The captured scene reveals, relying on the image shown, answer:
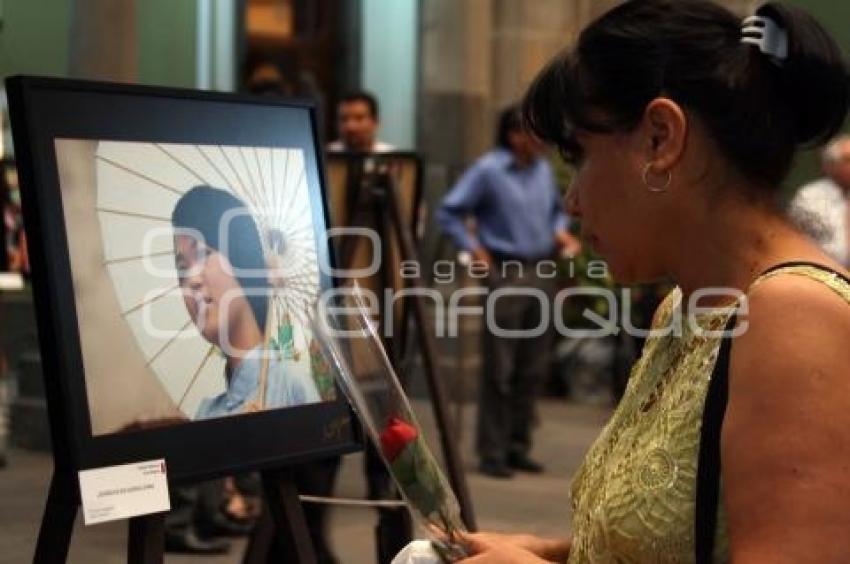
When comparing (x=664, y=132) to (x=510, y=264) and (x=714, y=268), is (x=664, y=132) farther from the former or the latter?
(x=510, y=264)

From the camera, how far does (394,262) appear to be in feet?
17.0

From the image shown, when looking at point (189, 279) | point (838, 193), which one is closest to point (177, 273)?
point (189, 279)

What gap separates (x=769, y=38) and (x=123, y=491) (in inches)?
54.9

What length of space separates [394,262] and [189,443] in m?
2.49

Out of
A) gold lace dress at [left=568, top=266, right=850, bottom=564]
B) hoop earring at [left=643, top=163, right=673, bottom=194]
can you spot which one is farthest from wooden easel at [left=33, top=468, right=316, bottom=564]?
hoop earring at [left=643, top=163, right=673, bottom=194]

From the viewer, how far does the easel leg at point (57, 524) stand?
8.27 ft

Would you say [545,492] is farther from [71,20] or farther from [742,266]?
[742,266]

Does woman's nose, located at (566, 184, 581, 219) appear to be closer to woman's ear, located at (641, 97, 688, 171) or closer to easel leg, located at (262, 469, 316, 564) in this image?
woman's ear, located at (641, 97, 688, 171)

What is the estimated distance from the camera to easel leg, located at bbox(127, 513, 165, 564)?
261cm

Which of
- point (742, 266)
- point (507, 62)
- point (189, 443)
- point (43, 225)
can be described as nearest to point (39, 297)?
point (43, 225)

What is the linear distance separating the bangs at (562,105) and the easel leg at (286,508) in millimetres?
1323

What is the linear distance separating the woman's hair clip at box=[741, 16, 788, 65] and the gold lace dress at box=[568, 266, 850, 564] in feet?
0.91

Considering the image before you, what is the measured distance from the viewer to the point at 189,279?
2861mm

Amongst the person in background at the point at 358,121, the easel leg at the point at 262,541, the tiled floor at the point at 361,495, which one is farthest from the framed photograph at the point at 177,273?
the person in background at the point at 358,121
